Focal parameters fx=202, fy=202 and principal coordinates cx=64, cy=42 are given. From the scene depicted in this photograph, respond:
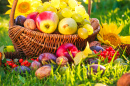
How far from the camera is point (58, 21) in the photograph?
1909 mm

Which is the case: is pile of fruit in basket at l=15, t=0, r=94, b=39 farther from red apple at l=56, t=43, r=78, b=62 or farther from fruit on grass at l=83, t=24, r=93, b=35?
red apple at l=56, t=43, r=78, b=62

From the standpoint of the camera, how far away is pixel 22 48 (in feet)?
6.41

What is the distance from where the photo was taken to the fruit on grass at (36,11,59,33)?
1816 mm

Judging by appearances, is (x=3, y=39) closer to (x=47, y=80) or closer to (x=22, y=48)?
(x=22, y=48)

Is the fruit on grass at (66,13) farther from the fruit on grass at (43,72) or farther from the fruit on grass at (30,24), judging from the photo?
the fruit on grass at (43,72)

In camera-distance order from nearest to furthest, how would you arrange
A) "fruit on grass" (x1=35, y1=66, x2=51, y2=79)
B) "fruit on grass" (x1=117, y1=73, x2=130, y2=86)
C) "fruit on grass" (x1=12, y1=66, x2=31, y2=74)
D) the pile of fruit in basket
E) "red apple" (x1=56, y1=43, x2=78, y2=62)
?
"fruit on grass" (x1=117, y1=73, x2=130, y2=86) → "fruit on grass" (x1=35, y1=66, x2=51, y2=79) → "fruit on grass" (x1=12, y1=66, x2=31, y2=74) → "red apple" (x1=56, y1=43, x2=78, y2=62) → the pile of fruit in basket

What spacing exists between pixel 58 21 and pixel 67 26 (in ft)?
0.52

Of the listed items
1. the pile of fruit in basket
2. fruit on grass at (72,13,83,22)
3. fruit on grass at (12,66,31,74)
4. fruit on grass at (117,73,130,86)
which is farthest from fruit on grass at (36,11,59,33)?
fruit on grass at (117,73,130,86)

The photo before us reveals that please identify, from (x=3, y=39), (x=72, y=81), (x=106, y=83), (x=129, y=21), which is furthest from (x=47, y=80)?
(x=129, y=21)

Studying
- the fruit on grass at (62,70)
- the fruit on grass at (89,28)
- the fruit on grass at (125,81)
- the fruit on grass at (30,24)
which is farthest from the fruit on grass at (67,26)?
the fruit on grass at (125,81)

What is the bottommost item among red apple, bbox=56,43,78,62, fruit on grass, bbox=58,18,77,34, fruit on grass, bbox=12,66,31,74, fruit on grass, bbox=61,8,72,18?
fruit on grass, bbox=12,66,31,74

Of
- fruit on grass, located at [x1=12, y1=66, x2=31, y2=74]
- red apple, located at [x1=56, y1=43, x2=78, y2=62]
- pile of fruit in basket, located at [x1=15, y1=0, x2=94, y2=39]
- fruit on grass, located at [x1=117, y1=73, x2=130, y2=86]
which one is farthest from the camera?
pile of fruit in basket, located at [x1=15, y1=0, x2=94, y2=39]

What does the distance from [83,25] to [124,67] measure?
2.13 feet

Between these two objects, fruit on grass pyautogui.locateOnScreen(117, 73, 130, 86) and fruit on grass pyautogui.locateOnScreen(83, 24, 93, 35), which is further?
fruit on grass pyautogui.locateOnScreen(83, 24, 93, 35)
